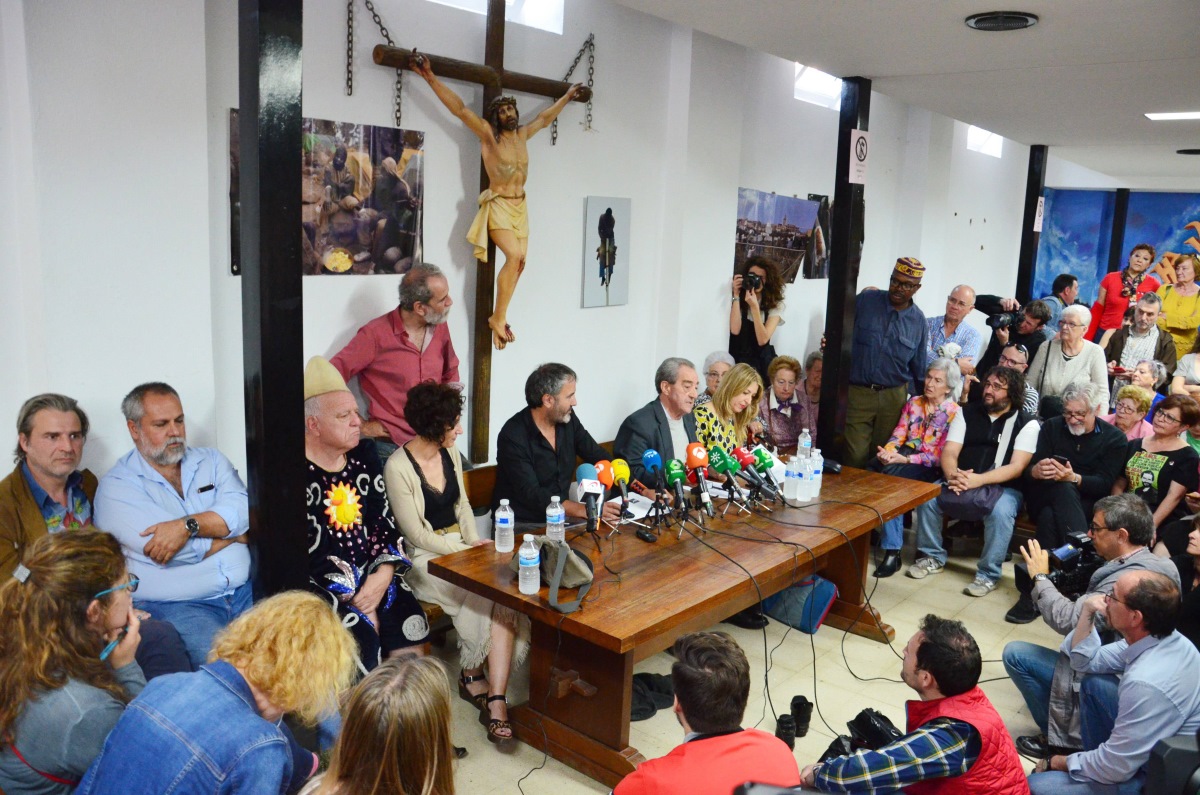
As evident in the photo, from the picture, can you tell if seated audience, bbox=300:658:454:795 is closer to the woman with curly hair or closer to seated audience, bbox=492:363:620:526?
seated audience, bbox=492:363:620:526

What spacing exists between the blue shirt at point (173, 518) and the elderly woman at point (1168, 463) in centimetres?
437

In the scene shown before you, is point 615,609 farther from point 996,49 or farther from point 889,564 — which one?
point 996,49

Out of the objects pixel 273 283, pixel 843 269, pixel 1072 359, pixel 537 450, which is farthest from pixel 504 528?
pixel 1072 359

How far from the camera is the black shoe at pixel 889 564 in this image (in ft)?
18.9

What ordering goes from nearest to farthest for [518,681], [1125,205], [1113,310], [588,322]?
1. [518,681]
2. [588,322]
3. [1113,310]
4. [1125,205]

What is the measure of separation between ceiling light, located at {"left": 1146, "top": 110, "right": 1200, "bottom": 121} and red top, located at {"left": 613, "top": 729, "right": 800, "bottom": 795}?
20.2ft

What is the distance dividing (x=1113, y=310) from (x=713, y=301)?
17.0ft

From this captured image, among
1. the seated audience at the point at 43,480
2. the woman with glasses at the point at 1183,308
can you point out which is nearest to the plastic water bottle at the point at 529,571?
the seated audience at the point at 43,480

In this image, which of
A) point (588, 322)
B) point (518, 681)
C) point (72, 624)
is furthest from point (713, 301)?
point (72, 624)

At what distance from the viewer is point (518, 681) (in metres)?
4.43

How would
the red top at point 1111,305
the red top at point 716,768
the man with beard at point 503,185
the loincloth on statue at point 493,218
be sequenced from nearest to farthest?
the red top at point 716,768, the man with beard at point 503,185, the loincloth on statue at point 493,218, the red top at point 1111,305

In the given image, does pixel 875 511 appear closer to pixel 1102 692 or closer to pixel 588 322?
pixel 1102 692

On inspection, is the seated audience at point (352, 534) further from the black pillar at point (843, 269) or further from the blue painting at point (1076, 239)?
the blue painting at point (1076, 239)

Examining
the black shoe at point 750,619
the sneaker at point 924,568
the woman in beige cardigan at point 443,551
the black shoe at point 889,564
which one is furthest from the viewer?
the sneaker at point 924,568
